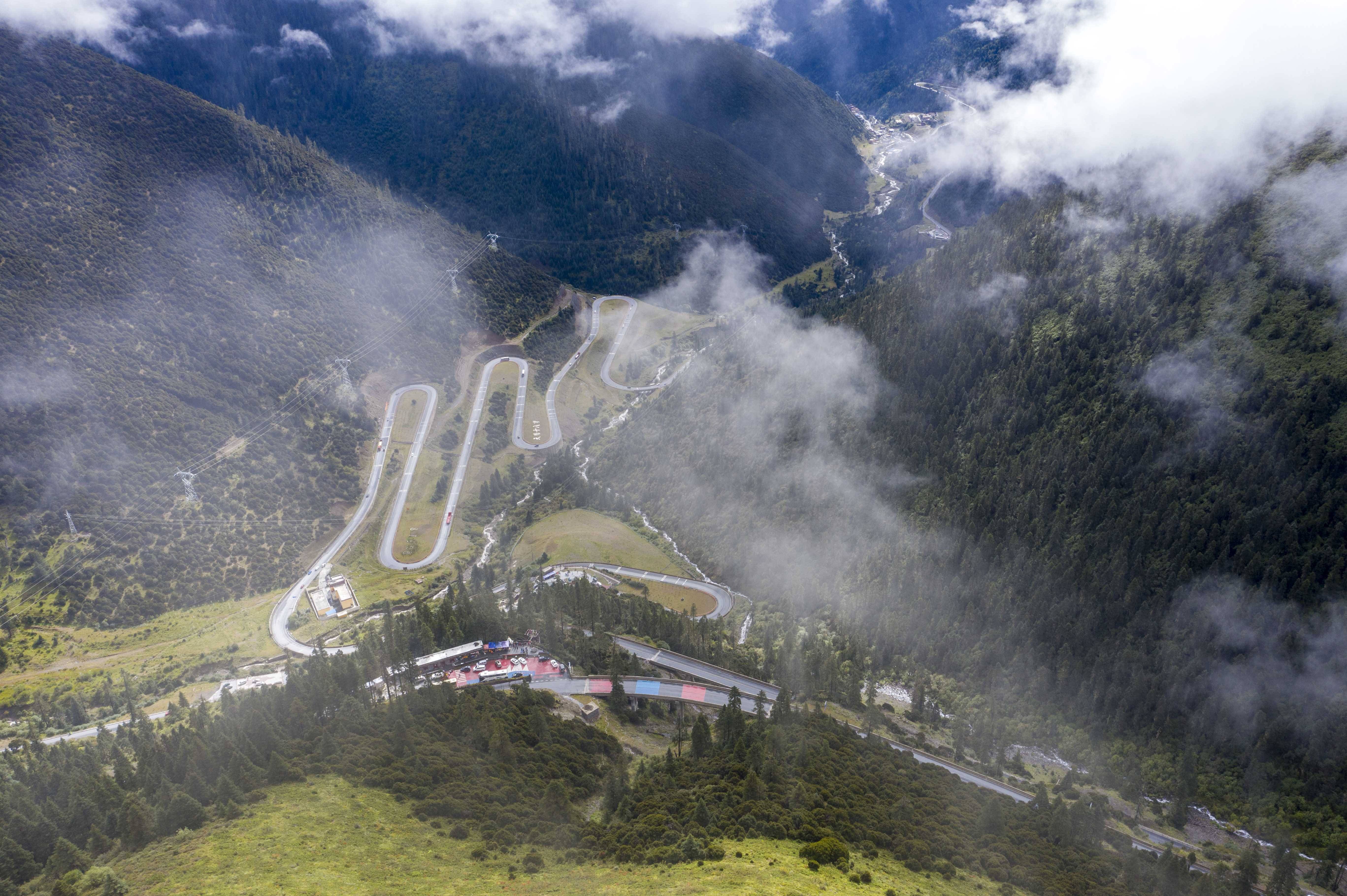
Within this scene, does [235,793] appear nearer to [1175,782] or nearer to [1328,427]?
[1175,782]

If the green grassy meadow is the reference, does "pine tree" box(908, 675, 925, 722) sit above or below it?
above

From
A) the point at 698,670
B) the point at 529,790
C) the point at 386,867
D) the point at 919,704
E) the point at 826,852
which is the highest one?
the point at 919,704

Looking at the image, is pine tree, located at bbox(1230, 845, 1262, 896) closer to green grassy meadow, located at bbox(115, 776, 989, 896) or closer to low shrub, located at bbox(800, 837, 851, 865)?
green grassy meadow, located at bbox(115, 776, 989, 896)

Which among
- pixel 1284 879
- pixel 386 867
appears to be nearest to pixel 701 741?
pixel 386 867

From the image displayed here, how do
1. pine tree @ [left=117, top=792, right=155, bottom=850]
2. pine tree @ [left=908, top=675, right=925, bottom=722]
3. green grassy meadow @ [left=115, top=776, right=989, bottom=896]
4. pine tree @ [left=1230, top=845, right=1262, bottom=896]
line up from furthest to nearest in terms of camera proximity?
pine tree @ [left=908, top=675, right=925, bottom=722] < pine tree @ [left=1230, top=845, right=1262, bottom=896] < pine tree @ [left=117, top=792, right=155, bottom=850] < green grassy meadow @ [left=115, top=776, right=989, bottom=896]

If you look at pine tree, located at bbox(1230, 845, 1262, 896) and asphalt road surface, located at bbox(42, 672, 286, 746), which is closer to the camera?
pine tree, located at bbox(1230, 845, 1262, 896)

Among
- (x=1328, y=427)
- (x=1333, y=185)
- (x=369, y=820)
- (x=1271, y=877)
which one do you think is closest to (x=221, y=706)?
(x=369, y=820)

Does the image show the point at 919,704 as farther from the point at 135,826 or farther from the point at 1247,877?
the point at 135,826

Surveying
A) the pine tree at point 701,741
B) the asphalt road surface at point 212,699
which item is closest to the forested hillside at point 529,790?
the pine tree at point 701,741

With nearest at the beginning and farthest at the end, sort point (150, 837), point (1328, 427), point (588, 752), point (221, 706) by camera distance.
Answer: point (150, 837)
point (588, 752)
point (221, 706)
point (1328, 427)

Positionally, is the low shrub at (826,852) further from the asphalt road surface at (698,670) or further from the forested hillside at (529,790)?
the asphalt road surface at (698,670)

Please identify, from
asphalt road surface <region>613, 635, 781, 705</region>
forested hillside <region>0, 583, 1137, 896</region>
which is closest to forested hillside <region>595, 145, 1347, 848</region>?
asphalt road surface <region>613, 635, 781, 705</region>
